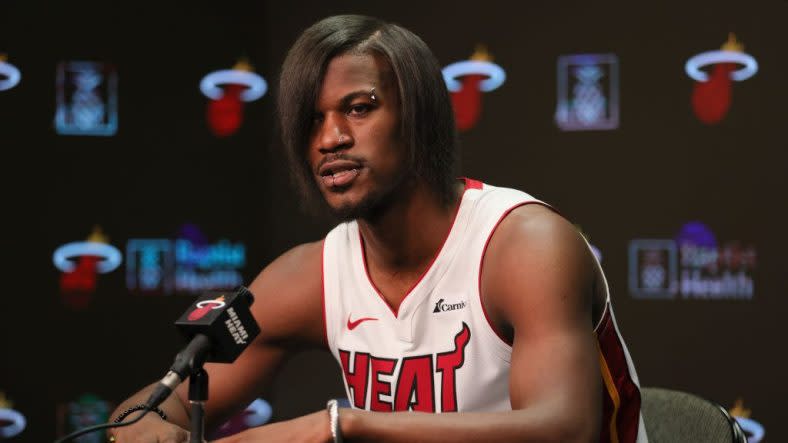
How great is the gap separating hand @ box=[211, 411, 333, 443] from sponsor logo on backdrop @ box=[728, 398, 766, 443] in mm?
2040

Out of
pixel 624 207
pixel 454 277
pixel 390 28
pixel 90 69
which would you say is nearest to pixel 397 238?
pixel 454 277

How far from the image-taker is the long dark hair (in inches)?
53.9

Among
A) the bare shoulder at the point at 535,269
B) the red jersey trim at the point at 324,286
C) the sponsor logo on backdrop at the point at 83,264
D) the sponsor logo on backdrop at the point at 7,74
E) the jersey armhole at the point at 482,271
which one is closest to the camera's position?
the bare shoulder at the point at 535,269

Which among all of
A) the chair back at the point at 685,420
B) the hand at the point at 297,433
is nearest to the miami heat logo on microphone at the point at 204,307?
the hand at the point at 297,433

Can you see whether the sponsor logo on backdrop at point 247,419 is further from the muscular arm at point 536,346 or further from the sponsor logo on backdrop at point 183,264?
the muscular arm at point 536,346

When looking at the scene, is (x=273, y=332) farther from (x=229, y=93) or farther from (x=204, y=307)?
(x=229, y=93)

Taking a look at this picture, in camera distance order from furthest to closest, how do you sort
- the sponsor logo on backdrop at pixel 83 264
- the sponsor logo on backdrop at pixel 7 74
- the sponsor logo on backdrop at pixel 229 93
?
the sponsor logo on backdrop at pixel 229 93 → the sponsor logo on backdrop at pixel 83 264 → the sponsor logo on backdrop at pixel 7 74

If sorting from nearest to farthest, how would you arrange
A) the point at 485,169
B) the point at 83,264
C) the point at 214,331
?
the point at 214,331 → the point at 83,264 → the point at 485,169

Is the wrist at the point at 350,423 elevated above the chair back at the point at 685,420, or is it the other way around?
the wrist at the point at 350,423

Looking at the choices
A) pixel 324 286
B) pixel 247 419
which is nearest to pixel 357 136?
pixel 324 286

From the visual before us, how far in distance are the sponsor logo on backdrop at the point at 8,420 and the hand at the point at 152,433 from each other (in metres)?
1.55

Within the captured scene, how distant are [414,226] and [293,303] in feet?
0.87

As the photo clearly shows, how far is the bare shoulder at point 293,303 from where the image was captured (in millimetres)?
1548

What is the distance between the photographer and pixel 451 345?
136 centimetres
